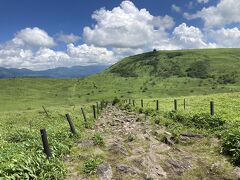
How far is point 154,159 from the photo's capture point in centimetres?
1883

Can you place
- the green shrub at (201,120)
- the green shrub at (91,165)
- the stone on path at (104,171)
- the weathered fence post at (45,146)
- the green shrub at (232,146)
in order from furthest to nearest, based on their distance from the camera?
the green shrub at (201,120), the green shrub at (232,146), the weathered fence post at (45,146), the green shrub at (91,165), the stone on path at (104,171)

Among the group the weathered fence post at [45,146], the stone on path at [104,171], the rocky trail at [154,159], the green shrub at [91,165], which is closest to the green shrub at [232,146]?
the rocky trail at [154,159]

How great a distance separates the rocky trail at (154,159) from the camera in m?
16.6

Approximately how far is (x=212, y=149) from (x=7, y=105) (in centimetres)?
14343

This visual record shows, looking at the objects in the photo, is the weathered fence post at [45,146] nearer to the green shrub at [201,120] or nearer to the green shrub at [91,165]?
the green shrub at [91,165]

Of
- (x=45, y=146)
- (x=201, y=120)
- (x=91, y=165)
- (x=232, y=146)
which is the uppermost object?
(x=45, y=146)

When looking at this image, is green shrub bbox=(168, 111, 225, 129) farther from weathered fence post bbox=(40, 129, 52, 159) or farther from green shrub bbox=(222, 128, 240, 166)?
weathered fence post bbox=(40, 129, 52, 159)

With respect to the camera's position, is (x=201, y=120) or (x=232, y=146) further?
(x=201, y=120)

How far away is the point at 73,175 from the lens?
16312 millimetres

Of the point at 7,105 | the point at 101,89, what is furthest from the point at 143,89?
the point at 7,105

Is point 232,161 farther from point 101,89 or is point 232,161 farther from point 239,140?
point 101,89

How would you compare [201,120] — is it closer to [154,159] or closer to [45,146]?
[154,159]

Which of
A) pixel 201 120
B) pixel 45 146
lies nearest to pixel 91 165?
pixel 45 146

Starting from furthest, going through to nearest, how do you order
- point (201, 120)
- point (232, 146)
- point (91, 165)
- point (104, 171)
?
point (201, 120)
point (232, 146)
point (91, 165)
point (104, 171)
